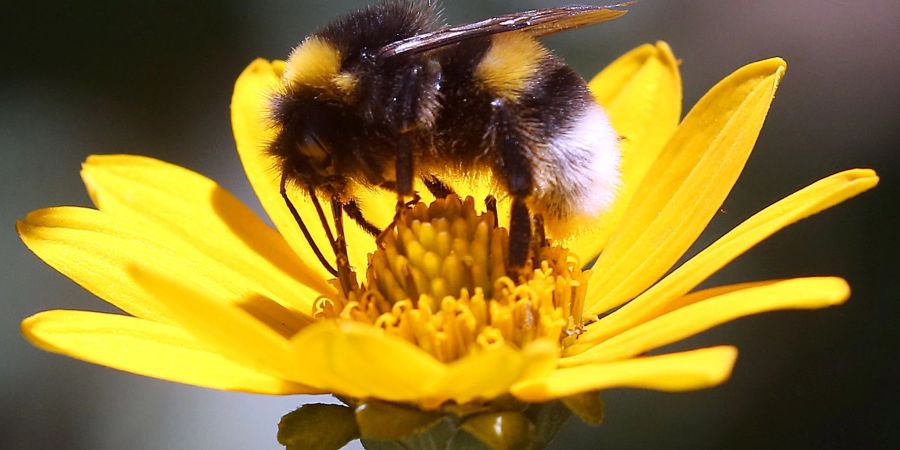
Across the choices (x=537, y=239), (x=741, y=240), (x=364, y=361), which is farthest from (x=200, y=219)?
(x=741, y=240)

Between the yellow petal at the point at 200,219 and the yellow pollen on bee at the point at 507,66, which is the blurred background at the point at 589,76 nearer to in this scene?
the yellow petal at the point at 200,219

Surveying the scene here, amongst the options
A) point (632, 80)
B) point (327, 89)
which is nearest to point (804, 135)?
point (632, 80)

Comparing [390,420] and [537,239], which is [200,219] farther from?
[390,420]

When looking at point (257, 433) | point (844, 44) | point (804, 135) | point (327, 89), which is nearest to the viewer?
point (327, 89)

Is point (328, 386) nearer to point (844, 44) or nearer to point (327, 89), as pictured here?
point (327, 89)

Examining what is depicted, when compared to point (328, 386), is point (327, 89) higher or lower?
higher

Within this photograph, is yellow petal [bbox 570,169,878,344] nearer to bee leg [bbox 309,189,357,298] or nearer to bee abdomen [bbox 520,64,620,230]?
bee abdomen [bbox 520,64,620,230]

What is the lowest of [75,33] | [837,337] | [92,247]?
[837,337]
